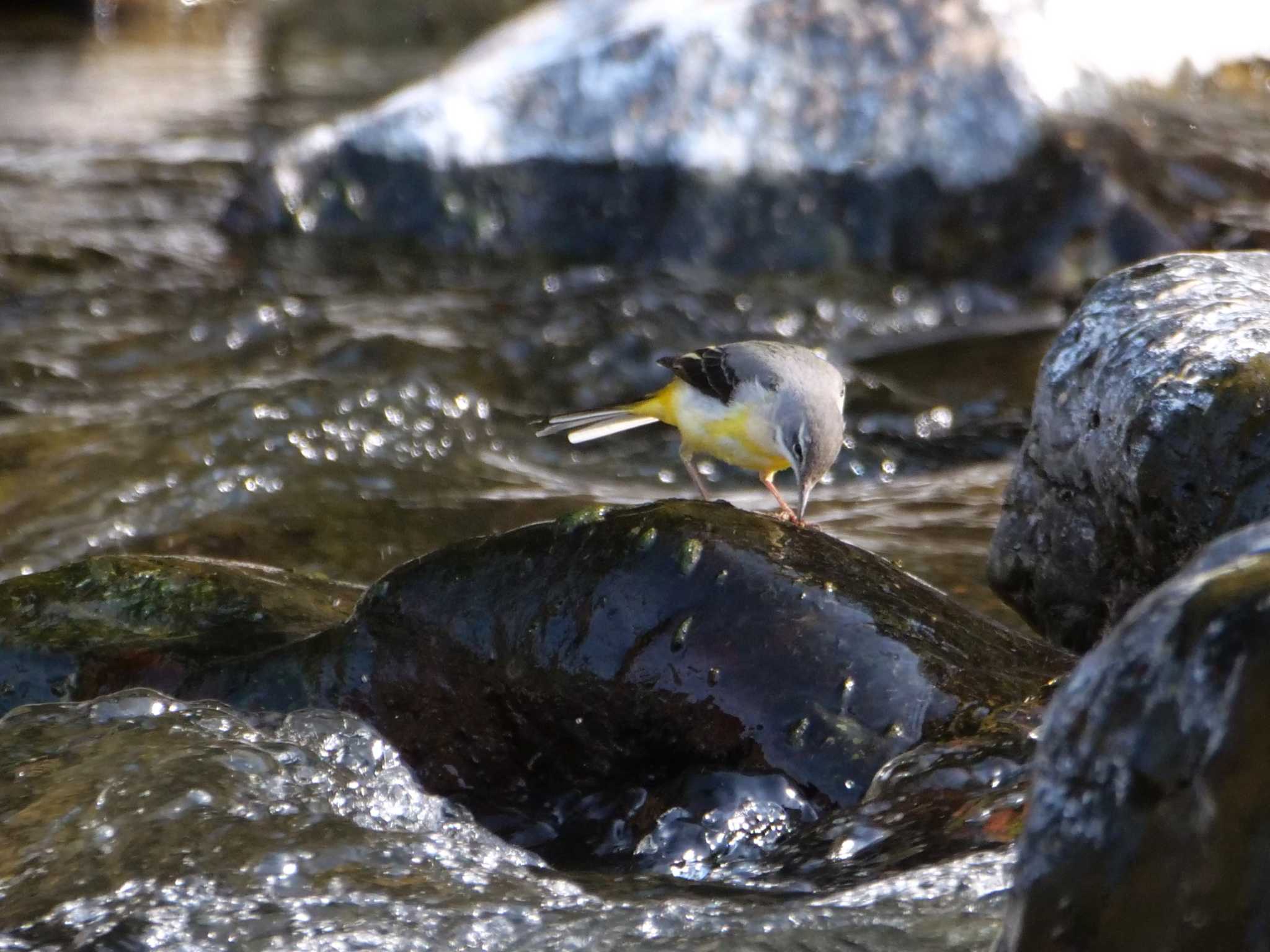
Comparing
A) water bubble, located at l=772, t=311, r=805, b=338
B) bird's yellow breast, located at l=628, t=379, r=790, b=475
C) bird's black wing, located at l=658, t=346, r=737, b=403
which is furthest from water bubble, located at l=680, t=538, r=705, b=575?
water bubble, located at l=772, t=311, r=805, b=338

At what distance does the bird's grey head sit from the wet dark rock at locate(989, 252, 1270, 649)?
64cm

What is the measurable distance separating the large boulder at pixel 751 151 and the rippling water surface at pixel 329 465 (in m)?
0.35

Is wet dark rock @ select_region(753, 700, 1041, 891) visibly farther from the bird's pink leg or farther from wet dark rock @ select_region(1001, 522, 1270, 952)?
wet dark rock @ select_region(1001, 522, 1270, 952)

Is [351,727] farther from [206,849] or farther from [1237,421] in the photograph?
[1237,421]

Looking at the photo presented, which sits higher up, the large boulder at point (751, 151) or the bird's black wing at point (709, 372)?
the large boulder at point (751, 151)

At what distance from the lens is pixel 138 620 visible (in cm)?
523

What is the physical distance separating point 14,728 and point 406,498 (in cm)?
330

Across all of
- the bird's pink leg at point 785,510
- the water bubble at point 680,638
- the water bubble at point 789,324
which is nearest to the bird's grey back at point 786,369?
the bird's pink leg at point 785,510

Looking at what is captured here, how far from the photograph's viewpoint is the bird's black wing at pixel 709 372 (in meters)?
6.02

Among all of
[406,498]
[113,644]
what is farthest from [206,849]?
[406,498]

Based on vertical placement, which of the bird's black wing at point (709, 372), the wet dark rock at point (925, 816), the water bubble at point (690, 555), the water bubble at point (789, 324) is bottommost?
the wet dark rock at point (925, 816)

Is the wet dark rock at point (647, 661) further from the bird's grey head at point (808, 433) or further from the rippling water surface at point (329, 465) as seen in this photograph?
the bird's grey head at point (808, 433)

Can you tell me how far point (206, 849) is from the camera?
3.90m

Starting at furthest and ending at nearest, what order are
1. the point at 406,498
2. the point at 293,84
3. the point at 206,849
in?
the point at 293,84 → the point at 406,498 → the point at 206,849
